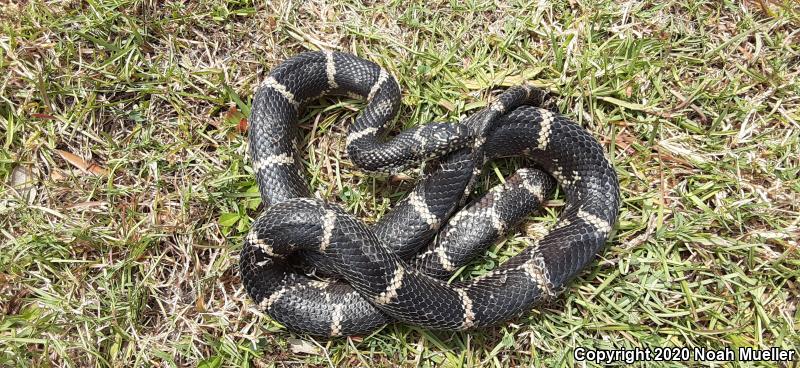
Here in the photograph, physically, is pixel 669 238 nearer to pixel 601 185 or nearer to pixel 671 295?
pixel 671 295

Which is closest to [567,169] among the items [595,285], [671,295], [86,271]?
[595,285]

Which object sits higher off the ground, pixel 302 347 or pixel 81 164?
pixel 81 164

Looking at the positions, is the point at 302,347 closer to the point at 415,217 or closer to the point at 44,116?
the point at 415,217

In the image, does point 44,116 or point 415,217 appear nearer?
point 415,217

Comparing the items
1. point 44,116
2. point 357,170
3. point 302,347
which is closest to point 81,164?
point 44,116

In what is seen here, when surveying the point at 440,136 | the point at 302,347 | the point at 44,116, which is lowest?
the point at 302,347

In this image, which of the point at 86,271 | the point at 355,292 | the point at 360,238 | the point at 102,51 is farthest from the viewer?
the point at 102,51

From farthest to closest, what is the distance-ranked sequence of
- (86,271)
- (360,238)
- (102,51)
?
(102,51)
(86,271)
(360,238)
